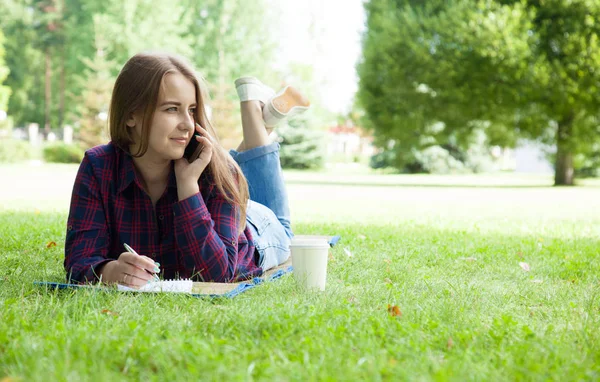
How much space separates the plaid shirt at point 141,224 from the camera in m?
3.04

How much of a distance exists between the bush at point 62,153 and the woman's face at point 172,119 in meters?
28.9

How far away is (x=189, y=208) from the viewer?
305 cm

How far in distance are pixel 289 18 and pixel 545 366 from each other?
3921 centimetres

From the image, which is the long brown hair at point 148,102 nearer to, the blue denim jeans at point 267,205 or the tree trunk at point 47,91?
the blue denim jeans at point 267,205

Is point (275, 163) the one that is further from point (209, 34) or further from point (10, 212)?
point (209, 34)

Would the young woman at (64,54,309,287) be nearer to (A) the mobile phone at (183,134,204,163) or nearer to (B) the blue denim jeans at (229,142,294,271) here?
(A) the mobile phone at (183,134,204,163)

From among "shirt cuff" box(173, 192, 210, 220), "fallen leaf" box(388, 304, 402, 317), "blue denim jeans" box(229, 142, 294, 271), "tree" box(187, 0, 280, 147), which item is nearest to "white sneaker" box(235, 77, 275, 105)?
"blue denim jeans" box(229, 142, 294, 271)

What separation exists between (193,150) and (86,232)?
0.64 m

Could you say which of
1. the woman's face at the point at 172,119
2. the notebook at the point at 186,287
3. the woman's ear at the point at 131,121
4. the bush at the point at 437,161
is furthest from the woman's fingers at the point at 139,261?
the bush at the point at 437,161

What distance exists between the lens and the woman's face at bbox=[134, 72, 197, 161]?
2996 mm

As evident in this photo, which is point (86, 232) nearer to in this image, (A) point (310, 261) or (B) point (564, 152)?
(A) point (310, 261)

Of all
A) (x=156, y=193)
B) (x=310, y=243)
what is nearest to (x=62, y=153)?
(x=156, y=193)

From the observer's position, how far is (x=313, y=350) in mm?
2031

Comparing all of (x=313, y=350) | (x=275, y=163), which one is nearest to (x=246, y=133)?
(x=275, y=163)
